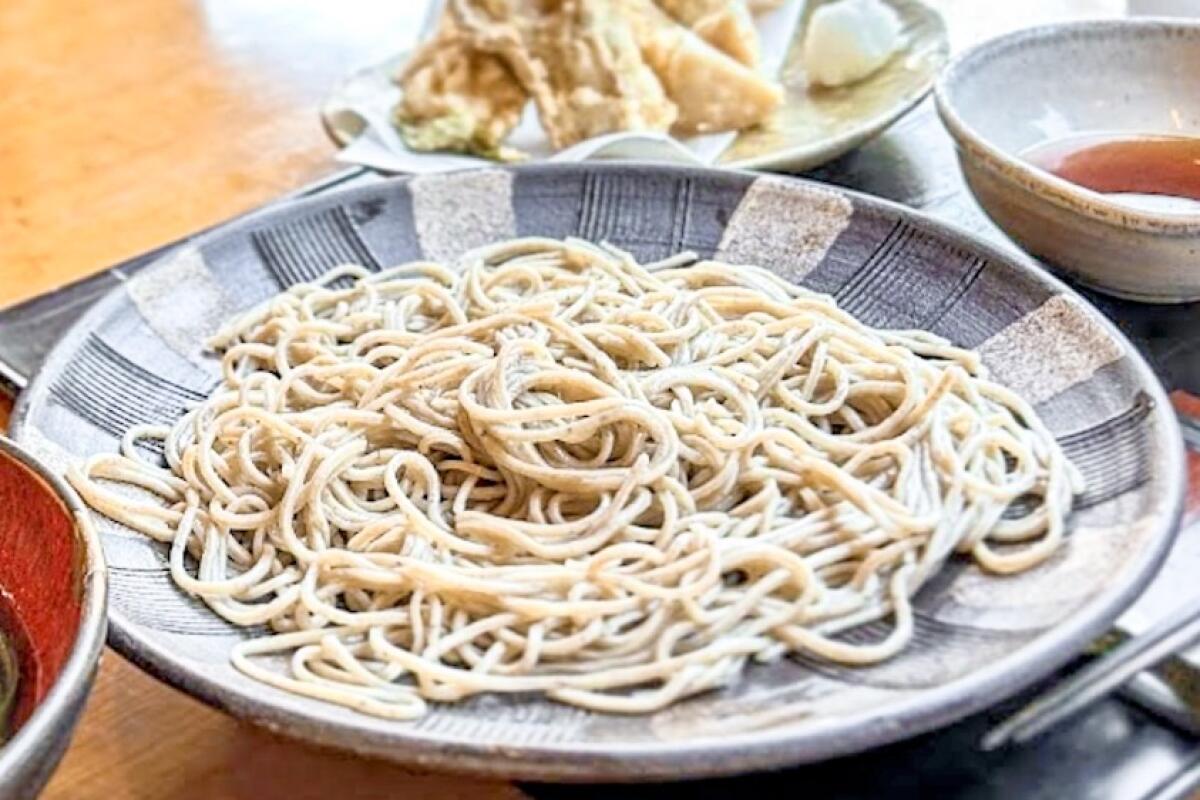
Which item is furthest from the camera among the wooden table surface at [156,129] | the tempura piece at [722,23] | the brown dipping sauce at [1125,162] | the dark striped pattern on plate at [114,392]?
the tempura piece at [722,23]

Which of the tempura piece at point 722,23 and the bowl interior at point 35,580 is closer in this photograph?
the bowl interior at point 35,580

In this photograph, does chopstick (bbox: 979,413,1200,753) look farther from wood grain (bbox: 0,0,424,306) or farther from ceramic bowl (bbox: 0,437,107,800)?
wood grain (bbox: 0,0,424,306)

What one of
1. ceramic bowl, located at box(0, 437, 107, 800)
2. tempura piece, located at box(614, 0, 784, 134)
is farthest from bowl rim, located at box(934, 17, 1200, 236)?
ceramic bowl, located at box(0, 437, 107, 800)

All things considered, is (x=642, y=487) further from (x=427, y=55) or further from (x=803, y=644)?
(x=427, y=55)

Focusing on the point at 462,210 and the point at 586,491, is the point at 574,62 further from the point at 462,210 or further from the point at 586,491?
the point at 586,491

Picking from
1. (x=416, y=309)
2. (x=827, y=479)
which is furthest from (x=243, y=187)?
(x=827, y=479)

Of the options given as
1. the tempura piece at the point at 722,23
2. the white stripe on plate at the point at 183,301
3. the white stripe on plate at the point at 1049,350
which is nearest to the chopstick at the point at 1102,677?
the white stripe on plate at the point at 1049,350

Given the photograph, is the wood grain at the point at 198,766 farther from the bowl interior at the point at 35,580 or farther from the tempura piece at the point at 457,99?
the tempura piece at the point at 457,99

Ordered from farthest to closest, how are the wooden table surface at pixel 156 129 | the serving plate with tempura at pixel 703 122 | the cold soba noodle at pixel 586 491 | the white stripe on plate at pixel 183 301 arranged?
the serving plate with tempura at pixel 703 122 < the white stripe on plate at pixel 183 301 < the wooden table surface at pixel 156 129 < the cold soba noodle at pixel 586 491
